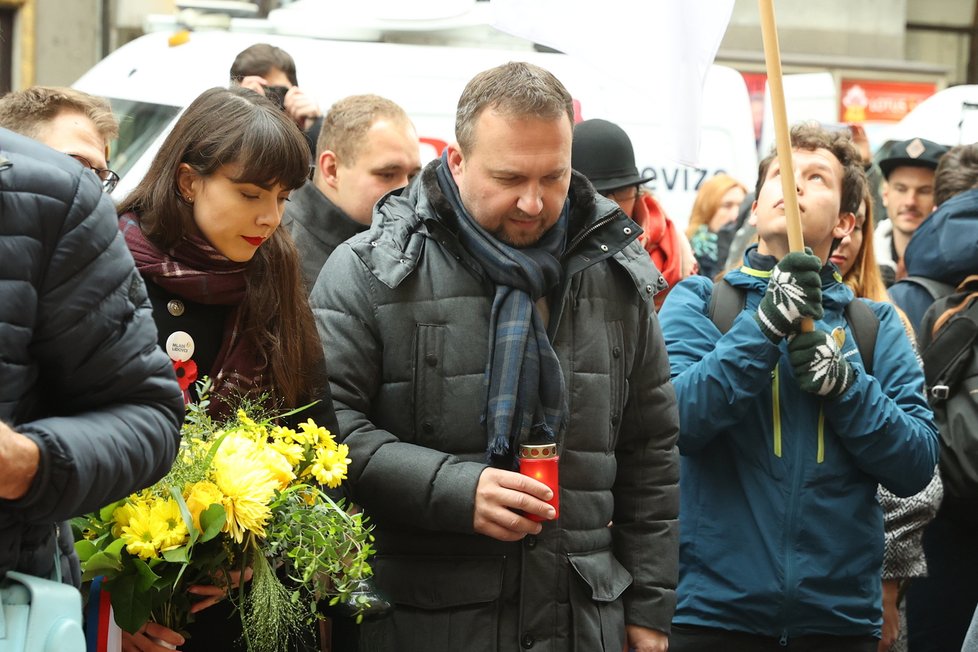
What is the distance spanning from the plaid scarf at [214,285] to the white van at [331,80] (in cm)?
385

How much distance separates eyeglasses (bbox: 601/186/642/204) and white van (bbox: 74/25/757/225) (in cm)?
250

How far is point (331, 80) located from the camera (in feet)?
26.0

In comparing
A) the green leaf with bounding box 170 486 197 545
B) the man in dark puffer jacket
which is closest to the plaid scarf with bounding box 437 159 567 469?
the green leaf with bounding box 170 486 197 545

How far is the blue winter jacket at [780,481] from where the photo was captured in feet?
13.4

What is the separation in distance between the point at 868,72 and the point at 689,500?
15.1 meters

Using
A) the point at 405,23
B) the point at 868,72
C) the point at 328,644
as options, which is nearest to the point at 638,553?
the point at 328,644

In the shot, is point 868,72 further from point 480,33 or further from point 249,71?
point 249,71

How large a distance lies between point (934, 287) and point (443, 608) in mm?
2982

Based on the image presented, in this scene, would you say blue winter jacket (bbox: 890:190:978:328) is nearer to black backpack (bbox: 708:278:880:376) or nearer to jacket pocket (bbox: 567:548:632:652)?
black backpack (bbox: 708:278:880:376)

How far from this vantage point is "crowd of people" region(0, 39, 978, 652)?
2.37 meters

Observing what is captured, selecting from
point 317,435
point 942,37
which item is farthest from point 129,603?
point 942,37

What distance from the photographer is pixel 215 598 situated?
296 cm

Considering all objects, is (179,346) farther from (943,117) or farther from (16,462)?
(943,117)

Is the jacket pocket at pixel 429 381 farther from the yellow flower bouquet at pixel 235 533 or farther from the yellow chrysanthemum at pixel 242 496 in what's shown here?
the yellow chrysanthemum at pixel 242 496
